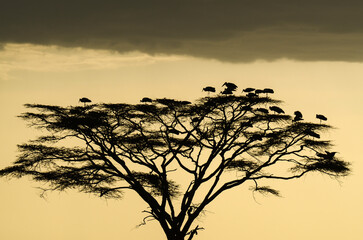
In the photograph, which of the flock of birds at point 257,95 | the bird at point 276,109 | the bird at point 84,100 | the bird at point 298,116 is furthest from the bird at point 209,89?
the bird at point 84,100

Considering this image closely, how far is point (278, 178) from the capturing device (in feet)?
85.0

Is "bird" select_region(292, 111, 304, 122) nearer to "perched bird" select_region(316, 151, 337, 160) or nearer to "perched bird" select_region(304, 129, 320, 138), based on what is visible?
"perched bird" select_region(304, 129, 320, 138)

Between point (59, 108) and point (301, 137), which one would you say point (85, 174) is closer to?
point (59, 108)

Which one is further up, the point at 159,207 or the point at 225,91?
the point at 225,91

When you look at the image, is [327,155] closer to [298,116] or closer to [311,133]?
[311,133]

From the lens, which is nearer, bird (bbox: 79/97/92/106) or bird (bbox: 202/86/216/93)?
bird (bbox: 202/86/216/93)

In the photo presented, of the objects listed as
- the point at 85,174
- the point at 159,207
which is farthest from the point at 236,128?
the point at 85,174

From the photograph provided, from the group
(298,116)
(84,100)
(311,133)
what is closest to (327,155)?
A: (311,133)

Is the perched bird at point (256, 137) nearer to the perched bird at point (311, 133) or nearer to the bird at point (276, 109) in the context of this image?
the bird at point (276, 109)

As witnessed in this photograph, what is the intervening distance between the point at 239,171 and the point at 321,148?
11.4 feet

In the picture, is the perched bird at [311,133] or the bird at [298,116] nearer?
the bird at [298,116]

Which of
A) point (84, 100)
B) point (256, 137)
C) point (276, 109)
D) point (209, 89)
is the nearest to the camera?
point (209, 89)

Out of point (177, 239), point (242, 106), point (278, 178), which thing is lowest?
point (177, 239)

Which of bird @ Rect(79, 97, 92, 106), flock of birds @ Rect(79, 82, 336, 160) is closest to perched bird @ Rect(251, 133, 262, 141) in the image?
flock of birds @ Rect(79, 82, 336, 160)
